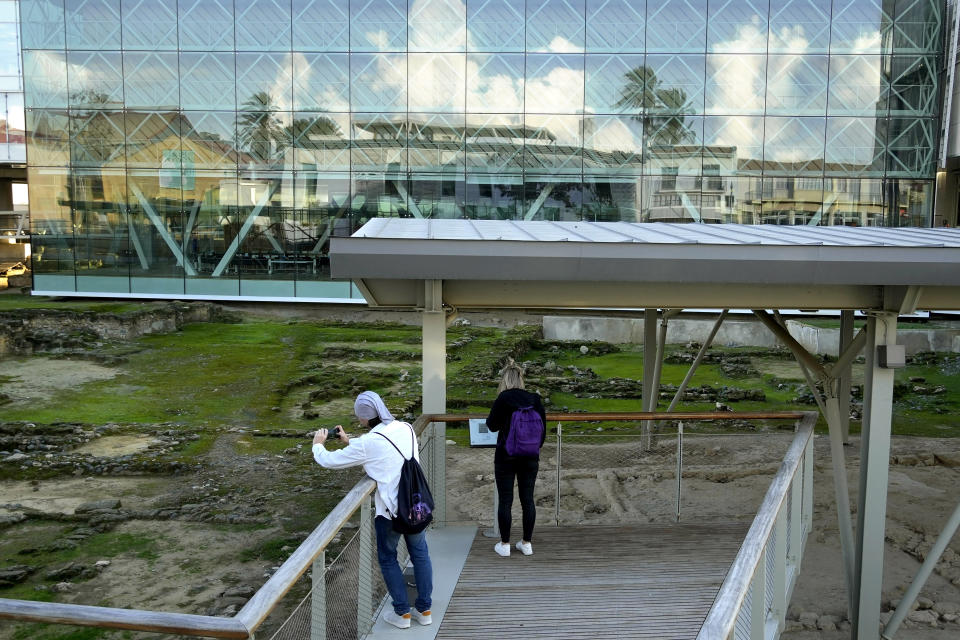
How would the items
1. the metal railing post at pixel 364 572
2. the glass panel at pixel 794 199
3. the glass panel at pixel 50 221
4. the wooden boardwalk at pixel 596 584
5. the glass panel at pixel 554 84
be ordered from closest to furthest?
1. the metal railing post at pixel 364 572
2. the wooden boardwalk at pixel 596 584
3. the glass panel at pixel 554 84
4. the glass panel at pixel 794 199
5. the glass panel at pixel 50 221

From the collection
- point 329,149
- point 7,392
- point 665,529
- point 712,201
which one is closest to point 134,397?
point 7,392

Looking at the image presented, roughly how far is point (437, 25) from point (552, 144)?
5225mm

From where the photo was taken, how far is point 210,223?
29.3 metres

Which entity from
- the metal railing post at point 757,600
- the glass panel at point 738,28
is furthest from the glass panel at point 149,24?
the metal railing post at point 757,600

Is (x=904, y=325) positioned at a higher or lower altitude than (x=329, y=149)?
lower

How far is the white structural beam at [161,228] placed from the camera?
2931 centimetres

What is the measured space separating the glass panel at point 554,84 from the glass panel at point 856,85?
788 cm

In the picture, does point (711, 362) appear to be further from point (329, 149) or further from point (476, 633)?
point (476, 633)

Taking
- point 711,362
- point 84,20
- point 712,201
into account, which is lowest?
point 711,362

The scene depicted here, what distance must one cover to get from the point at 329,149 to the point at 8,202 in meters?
23.6

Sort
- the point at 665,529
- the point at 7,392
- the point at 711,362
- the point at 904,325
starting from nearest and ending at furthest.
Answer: the point at 665,529 → the point at 7,392 → the point at 711,362 → the point at 904,325

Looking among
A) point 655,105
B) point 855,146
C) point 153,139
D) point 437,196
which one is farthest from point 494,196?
point 855,146

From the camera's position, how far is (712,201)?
92.5 ft

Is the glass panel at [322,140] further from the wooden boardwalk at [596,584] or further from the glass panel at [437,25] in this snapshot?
the wooden boardwalk at [596,584]
